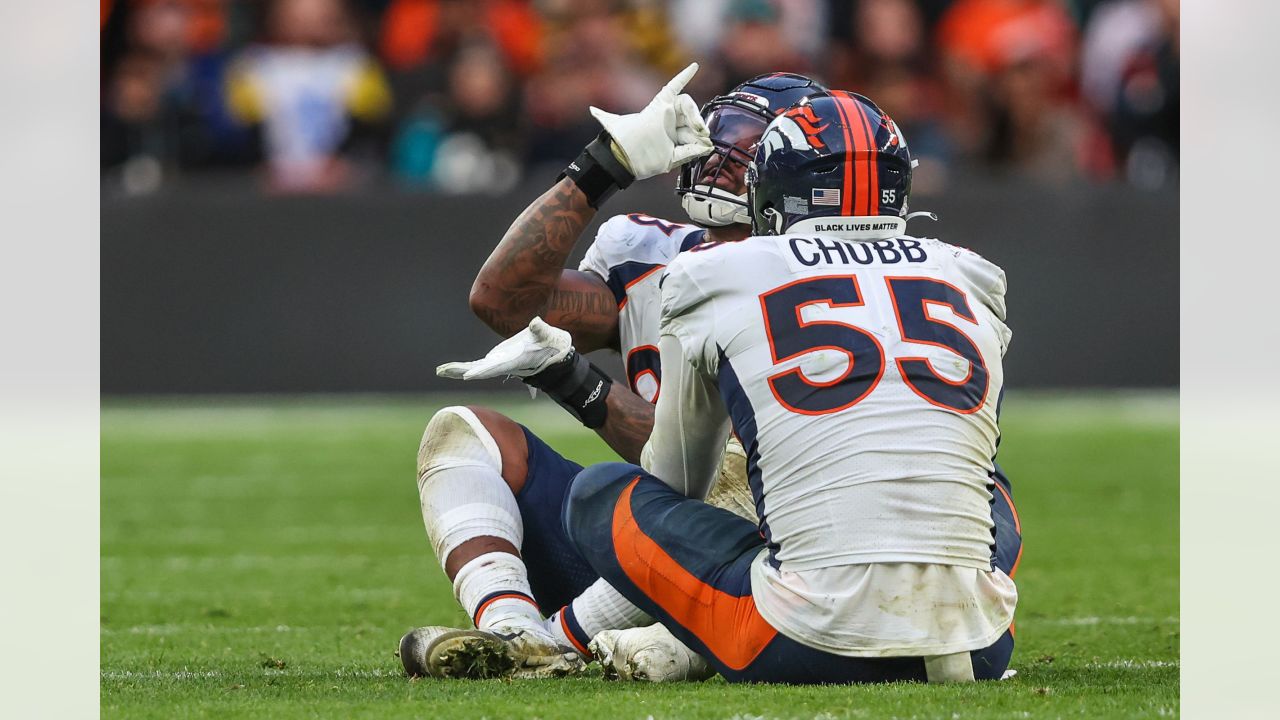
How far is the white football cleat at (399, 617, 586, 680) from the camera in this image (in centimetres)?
409

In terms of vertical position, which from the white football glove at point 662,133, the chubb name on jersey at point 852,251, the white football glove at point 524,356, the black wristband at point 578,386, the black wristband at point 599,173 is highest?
the white football glove at point 662,133

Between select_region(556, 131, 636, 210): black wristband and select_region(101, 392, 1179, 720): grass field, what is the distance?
4.06 feet

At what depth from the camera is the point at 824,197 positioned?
3.91 meters

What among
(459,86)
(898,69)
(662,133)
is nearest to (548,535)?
(662,133)

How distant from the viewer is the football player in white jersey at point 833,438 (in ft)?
12.1

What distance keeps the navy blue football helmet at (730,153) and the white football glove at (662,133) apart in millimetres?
177

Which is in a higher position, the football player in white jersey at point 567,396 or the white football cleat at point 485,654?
the football player in white jersey at point 567,396

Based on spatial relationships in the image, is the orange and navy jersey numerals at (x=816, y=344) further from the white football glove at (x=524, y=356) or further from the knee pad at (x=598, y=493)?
the white football glove at (x=524, y=356)

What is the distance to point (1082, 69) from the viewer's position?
14594mm

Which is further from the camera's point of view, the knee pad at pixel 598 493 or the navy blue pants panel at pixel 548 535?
the navy blue pants panel at pixel 548 535

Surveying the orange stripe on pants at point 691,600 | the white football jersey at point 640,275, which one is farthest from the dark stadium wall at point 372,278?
the orange stripe on pants at point 691,600

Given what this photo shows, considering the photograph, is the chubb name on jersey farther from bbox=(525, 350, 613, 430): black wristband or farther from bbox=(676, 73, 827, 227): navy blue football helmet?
bbox=(676, 73, 827, 227): navy blue football helmet

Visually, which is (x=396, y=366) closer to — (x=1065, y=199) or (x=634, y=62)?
(x=634, y=62)
